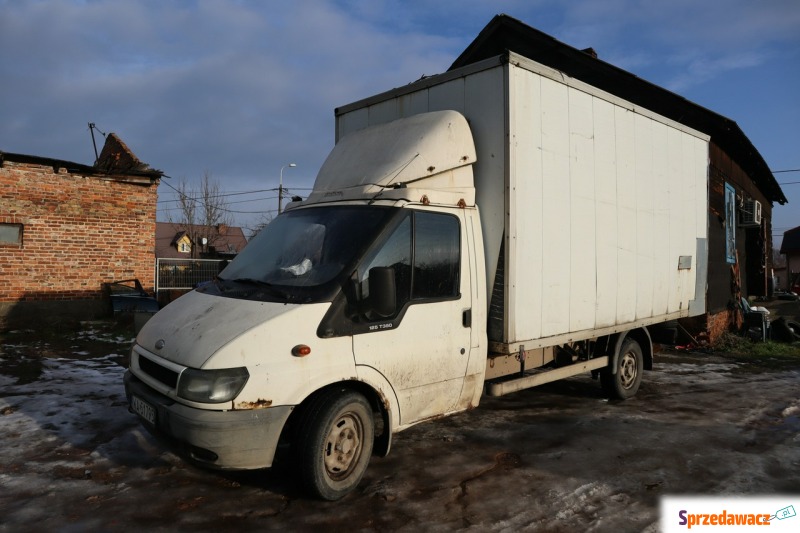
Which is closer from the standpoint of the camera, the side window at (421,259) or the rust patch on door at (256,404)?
the rust patch on door at (256,404)

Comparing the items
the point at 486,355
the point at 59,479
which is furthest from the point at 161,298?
the point at 486,355

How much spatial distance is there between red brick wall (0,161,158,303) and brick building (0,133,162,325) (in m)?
0.02

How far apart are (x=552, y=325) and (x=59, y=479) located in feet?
13.9

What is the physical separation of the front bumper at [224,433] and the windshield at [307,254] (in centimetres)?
81

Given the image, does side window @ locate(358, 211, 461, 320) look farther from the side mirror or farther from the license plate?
the license plate

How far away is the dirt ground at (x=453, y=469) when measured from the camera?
3451 millimetres

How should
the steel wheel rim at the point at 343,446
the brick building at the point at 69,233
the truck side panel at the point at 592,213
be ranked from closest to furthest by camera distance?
Answer: the steel wheel rim at the point at 343,446
the truck side panel at the point at 592,213
the brick building at the point at 69,233

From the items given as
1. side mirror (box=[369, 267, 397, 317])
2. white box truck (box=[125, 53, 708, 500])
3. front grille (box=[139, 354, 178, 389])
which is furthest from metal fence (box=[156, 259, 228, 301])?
side mirror (box=[369, 267, 397, 317])

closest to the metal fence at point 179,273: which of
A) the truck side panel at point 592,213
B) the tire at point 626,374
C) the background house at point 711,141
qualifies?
the background house at point 711,141

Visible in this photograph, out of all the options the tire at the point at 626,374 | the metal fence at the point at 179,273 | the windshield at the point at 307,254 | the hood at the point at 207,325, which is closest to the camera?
the hood at the point at 207,325

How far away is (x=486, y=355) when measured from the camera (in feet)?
14.7

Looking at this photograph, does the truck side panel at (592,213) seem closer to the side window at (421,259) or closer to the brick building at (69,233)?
the side window at (421,259)

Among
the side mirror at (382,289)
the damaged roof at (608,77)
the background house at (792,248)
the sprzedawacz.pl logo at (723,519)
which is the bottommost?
the sprzedawacz.pl logo at (723,519)

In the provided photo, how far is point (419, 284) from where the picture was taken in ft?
13.2
